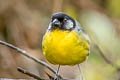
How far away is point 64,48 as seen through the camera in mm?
3252

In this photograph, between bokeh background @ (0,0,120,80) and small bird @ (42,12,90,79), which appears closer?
small bird @ (42,12,90,79)

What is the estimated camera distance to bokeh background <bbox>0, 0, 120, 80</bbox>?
5020 millimetres

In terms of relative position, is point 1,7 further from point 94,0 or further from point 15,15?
point 94,0

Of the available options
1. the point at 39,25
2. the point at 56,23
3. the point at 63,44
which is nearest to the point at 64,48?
the point at 63,44

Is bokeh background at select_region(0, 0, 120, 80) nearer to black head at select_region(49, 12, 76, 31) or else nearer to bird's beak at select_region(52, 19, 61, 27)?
black head at select_region(49, 12, 76, 31)

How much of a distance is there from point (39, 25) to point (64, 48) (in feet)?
8.73

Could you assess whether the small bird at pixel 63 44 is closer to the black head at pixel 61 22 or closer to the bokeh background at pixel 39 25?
the black head at pixel 61 22

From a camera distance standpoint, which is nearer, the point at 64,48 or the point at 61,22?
the point at 64,48

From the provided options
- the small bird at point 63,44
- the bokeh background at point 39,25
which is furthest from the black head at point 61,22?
the bokeh background at point 39,25

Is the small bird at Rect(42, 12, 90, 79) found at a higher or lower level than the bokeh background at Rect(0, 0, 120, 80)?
higher

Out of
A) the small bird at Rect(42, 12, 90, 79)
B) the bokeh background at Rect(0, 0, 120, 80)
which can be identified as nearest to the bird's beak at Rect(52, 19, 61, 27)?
the small bird at Rect(42, 12, 90, 79)


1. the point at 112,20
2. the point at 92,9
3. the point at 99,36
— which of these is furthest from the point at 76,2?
the point at 99,36

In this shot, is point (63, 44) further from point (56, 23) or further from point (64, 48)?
point (56, 23)

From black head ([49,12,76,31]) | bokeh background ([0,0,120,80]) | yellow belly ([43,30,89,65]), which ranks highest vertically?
black head ([49,12,76,31])
